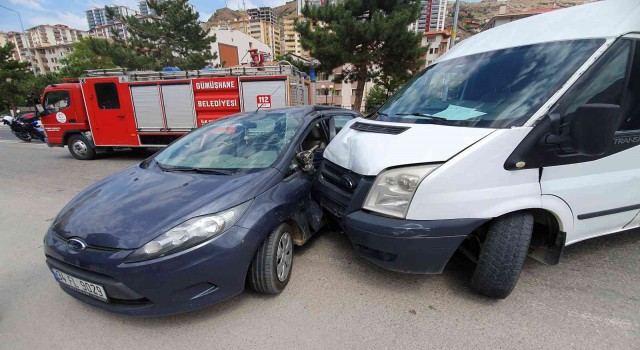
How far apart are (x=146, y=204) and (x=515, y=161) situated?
8.40 ft

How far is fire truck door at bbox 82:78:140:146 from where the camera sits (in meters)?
8.05

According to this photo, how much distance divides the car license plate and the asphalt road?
0.33m

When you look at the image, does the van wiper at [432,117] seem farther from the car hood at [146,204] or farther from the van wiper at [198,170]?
the van wiper at [198,170]

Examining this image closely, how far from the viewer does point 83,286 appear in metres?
1.88

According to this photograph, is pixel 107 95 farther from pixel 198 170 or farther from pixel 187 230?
pixel 187 230

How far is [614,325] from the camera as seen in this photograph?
1.95m

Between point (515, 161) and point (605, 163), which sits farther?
point (605, 163)

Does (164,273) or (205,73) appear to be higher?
(205,73)

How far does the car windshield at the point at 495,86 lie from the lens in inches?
78.4

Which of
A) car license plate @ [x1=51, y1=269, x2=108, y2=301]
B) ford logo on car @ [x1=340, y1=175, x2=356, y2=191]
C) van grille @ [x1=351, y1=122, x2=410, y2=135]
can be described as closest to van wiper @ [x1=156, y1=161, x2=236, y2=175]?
ford logo on car @ [x1=340, y1=175, x2=356, y2=191]

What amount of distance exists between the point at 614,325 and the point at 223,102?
26.5ft

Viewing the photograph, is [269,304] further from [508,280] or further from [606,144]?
[606,144]

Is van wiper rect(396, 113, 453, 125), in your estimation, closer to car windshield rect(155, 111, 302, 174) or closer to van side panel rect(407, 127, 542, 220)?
van side panel rect(407, 127, 542, 220)

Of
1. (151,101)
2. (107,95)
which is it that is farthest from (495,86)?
(107,95)
